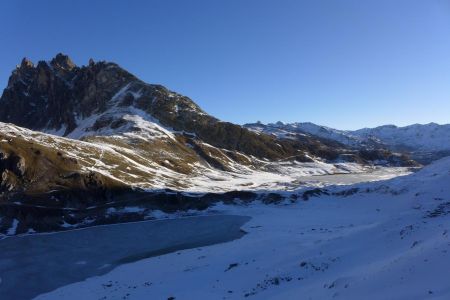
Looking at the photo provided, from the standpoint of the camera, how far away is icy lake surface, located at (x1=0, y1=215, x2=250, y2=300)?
149 feet

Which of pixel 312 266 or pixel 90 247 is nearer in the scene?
pixel 312 266

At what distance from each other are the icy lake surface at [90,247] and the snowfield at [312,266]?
3.91 m

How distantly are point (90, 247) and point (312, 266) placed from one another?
3889cm

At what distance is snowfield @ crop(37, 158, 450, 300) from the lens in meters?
21.6

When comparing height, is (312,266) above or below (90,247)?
above

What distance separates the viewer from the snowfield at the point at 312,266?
2158 centimetres

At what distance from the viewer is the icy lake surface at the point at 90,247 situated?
149 feet

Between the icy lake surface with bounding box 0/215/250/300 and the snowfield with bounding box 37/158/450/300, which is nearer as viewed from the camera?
the snowfield with bounding box 37/158/450/300

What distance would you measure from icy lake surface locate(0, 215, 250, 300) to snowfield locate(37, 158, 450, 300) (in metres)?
3.91

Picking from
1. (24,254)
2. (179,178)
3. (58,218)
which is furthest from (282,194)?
(24,254)

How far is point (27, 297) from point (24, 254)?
20627 millimetres

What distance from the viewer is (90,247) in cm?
6106

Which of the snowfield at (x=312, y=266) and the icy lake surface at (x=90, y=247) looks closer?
the snowfield at (x=312, y=266)

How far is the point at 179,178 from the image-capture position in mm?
126125
